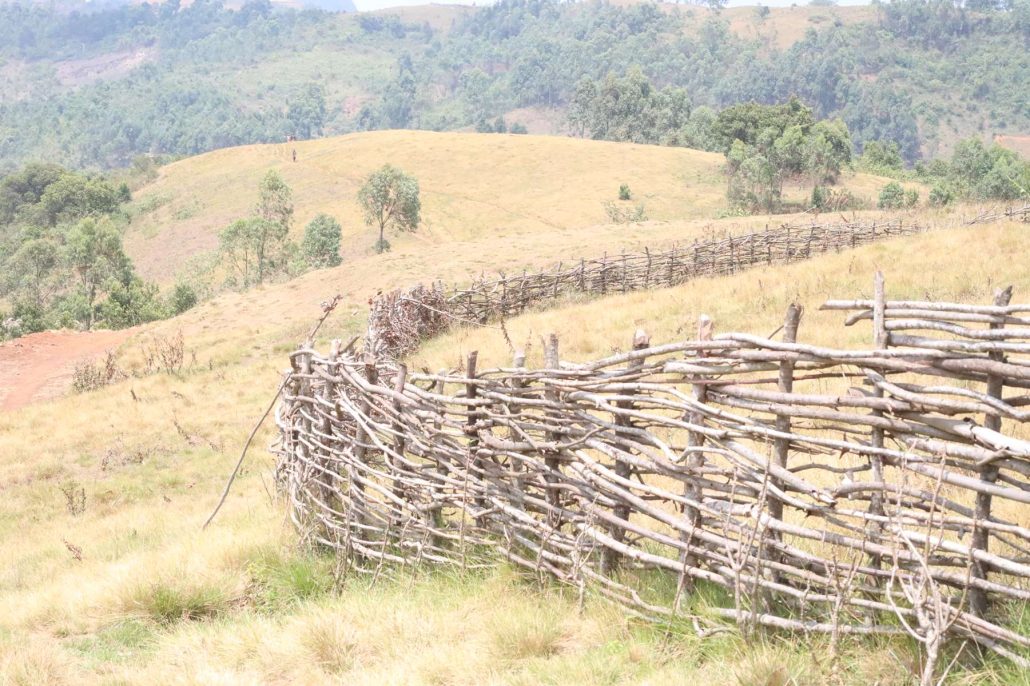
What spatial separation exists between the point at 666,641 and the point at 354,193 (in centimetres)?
5415

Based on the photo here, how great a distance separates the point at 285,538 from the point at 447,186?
51.3 m

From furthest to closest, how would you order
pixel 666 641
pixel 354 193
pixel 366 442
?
1. pixel 354 193
2. pixel 366 442
3. pixel 666 641

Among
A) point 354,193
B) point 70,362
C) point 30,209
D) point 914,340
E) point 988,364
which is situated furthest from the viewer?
point 30,209

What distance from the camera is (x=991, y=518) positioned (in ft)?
8.54

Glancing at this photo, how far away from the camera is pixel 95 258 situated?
34594 mm

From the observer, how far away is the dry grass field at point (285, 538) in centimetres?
322

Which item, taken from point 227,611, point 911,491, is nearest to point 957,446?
point 911,491

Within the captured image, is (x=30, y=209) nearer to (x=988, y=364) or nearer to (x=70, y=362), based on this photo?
(x=70, y=362)

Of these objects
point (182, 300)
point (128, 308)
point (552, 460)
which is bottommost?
point (128, 308)

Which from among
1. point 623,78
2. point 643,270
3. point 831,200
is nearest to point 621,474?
point 643,270

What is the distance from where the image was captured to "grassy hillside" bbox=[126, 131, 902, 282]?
46562mm

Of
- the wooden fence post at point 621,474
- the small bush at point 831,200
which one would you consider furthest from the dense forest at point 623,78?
the wooden fence post at point 621,474

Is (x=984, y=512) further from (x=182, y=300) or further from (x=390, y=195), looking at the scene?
(x=390, y=195)

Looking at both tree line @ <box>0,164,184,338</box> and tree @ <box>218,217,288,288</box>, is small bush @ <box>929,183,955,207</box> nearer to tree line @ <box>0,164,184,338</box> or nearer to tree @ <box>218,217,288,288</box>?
tree @ <box>218,217,288,288</box>
